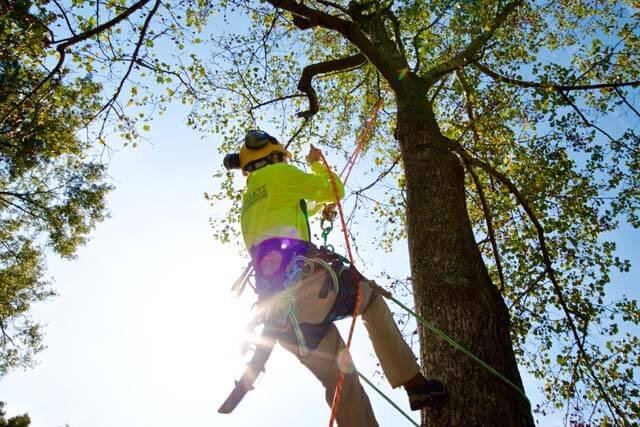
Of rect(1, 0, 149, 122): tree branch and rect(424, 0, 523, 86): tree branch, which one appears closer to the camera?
rect(1, 0, 149, 122): tree branch

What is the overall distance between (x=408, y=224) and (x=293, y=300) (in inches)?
55.8

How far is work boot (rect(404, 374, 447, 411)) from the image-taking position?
8.21ft

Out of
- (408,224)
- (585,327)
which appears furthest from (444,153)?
(585,327)

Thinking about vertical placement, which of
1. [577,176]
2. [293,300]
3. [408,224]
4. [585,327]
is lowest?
[293,300]

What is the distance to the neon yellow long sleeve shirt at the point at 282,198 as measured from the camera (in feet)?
10.2

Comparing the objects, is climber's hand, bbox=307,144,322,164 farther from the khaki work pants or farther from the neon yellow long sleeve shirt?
the khaki work pants

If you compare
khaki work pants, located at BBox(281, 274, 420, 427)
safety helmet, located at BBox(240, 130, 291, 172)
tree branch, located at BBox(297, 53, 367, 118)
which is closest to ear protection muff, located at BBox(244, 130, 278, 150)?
safety helmet, located at BBox(240, 130, 291, 172)

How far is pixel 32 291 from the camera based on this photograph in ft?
54.9

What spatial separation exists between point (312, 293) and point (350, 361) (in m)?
0.47

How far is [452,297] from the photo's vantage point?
298 cm

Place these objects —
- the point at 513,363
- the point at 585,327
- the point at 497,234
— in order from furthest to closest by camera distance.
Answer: the point at 497,234, the point at 585,327, the point at 513,363

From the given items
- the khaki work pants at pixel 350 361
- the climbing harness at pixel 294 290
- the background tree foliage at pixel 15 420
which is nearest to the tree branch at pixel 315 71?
the climbing harness at pixel 294 290

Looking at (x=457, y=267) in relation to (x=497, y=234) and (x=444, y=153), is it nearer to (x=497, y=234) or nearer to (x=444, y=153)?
(x=444, y=153)

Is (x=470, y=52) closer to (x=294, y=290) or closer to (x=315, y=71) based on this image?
(x=315, y=71)
